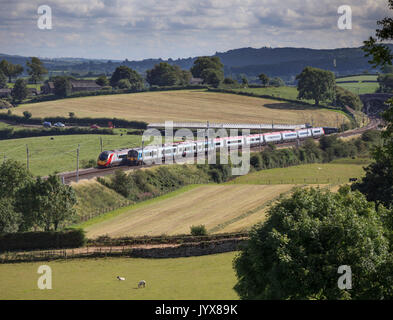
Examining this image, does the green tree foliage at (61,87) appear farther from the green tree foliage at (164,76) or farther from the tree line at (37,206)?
the tree line at (37,206)

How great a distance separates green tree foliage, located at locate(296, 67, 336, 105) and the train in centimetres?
5415

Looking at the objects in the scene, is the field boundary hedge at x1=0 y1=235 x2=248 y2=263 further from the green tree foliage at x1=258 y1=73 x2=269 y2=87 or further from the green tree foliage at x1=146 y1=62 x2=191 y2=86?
the green tree foliage at x1=146 y1=62 x2=191 y2=86

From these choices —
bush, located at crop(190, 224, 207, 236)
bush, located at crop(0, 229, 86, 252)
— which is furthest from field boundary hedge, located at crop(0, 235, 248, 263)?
bush, located at crop(190, 224, 207, 236)

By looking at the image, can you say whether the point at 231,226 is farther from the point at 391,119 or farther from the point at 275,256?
the point at 391,119

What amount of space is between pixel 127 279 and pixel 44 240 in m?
13.0

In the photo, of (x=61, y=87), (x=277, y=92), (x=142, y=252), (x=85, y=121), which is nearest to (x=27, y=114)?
(x=85, y=121)

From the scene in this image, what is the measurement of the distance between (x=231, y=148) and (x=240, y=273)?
238 feet

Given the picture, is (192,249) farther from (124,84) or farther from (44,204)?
(124,84)

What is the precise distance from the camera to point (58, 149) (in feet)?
306

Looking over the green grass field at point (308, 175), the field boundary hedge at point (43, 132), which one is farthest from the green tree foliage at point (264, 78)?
the green grass field at point (308, 175)

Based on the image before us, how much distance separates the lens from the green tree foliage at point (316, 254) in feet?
65.3

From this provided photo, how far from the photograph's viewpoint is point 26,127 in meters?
117
